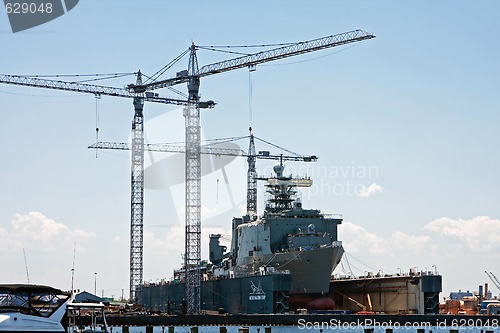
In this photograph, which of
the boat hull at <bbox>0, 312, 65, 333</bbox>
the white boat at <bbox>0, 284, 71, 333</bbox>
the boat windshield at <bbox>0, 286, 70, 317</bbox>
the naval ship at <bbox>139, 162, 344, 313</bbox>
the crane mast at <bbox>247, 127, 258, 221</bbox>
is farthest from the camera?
the crane mast at <bbox>247, 127, 258, 221</bbox>

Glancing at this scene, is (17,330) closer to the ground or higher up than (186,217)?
closer to the ground

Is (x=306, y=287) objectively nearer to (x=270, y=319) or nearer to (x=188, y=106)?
(x=270, y=319)

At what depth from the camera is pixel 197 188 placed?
11281cm

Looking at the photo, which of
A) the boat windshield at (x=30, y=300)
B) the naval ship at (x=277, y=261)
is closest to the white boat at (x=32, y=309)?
the boat windshield at (x=30, y=300)

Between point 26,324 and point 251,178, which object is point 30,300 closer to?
point 26,324

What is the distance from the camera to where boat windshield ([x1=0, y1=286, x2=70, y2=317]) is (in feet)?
138

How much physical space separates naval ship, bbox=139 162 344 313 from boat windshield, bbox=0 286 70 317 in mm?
57045

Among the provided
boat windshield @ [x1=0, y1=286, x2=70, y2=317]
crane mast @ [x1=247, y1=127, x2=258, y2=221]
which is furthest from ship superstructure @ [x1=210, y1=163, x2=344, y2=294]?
boat windshield @ [x1=0, y1=286, x2=70, y2=317]

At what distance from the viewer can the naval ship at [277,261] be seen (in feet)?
332

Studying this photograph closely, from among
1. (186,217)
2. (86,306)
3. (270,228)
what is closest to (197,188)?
(186,217)

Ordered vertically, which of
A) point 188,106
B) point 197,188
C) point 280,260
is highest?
point 188,106

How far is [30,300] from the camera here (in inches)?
1666

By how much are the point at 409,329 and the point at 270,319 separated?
47.2ft

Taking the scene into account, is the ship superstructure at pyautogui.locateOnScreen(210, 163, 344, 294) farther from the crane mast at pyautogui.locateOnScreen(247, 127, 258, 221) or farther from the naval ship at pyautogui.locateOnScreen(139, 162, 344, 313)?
the crane mast at pyautogui.locateOnScreen(247, 127, 258, 221)
